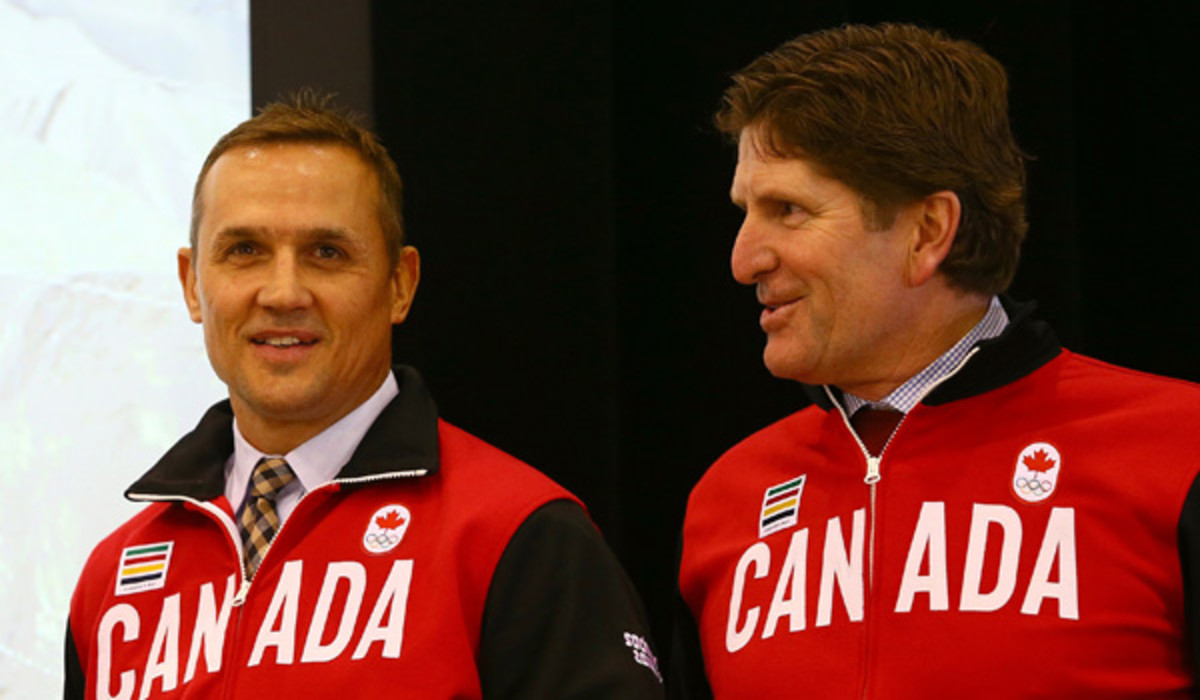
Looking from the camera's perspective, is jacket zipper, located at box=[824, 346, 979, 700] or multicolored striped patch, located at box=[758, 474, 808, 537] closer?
jacket zipper, located at box=[824, 346, 979, 700]

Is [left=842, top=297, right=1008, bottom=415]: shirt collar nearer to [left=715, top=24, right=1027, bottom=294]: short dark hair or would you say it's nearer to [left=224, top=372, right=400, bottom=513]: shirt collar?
[left=715, top=24, right=1027, bottom=294]: short dark hair

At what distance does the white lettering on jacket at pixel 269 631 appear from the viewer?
186 cm

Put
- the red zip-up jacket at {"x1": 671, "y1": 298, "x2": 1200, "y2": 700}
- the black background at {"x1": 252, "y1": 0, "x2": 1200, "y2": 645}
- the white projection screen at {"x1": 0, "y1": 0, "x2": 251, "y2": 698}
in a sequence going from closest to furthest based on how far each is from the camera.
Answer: the red zip-up jacket at {"x1": 671, "y1": 298, "x2": 1200, "y2": 700}, the white projection screen at {"x1": 0, "y1": 0, "x2": 251, "y2": 698}, the black background at {"x1": 252, "y1": 0, "x2": 1200, "y2": 645}

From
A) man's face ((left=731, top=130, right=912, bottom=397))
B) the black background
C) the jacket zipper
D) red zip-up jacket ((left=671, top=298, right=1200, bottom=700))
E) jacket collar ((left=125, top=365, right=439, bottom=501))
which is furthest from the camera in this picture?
the black background

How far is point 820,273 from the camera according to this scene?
185 cm

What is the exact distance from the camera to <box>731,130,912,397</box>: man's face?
1843 mm

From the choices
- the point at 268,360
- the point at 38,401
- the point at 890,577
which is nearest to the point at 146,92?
the point at 38,401

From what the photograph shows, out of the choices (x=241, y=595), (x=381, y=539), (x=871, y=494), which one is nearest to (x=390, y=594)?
(x=381, y=539)

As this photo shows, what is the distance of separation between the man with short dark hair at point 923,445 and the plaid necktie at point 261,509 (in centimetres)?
56

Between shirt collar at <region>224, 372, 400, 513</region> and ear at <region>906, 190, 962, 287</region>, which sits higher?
ear at <region>906, 190, 962, 287</region>

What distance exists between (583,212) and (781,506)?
3.35 feet

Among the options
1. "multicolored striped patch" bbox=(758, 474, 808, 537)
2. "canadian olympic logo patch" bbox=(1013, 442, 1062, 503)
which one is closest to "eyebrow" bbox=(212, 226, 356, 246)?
"multicolored striped patch" bbox=(758, 474, 808, 537)

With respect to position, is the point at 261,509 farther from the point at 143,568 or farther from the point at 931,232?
the point at 931,232

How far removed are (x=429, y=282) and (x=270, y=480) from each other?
778 millimetres
